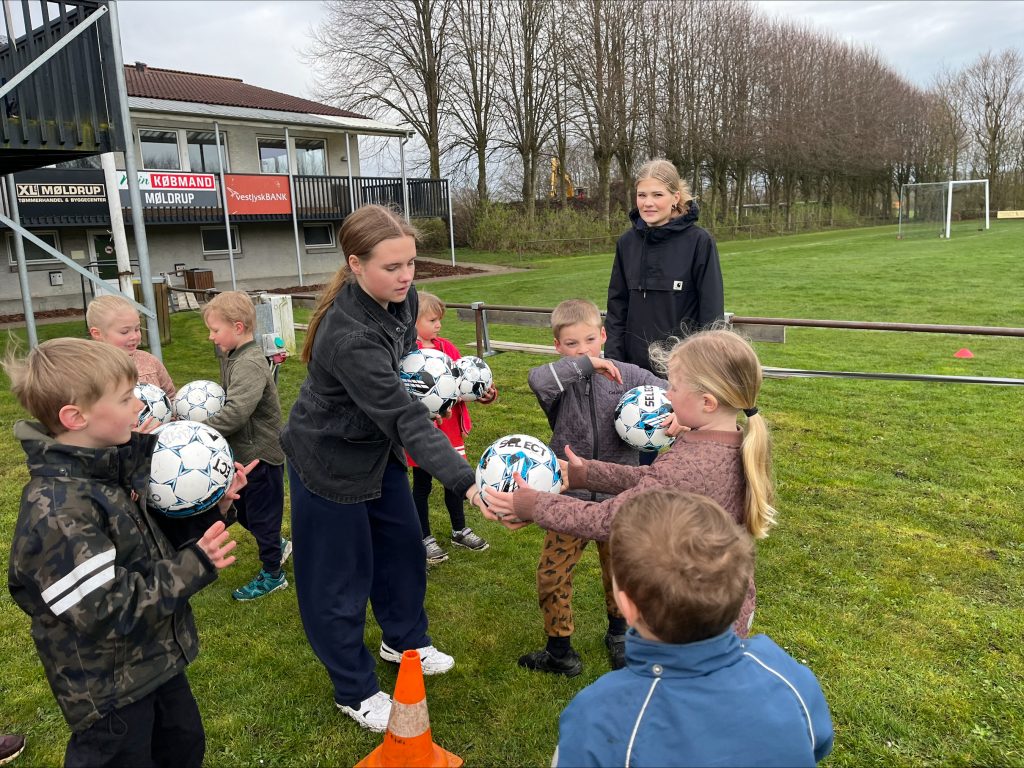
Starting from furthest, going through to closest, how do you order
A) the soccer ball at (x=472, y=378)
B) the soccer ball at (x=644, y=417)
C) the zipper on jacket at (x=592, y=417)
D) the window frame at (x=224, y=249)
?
the window frame at (x=224, y=249) → the soccer ball at (x=472, y=378) → the zipper on jacket at (x=592, y=417) → the soccer ball at (x=644, y=417)

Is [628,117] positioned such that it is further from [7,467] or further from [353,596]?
[353,596]

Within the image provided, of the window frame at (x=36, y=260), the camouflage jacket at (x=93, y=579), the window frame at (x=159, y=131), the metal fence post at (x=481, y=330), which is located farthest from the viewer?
the window frame at (x=159, y=131)

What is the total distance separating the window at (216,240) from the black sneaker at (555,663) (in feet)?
77.8

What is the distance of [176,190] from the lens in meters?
21.9

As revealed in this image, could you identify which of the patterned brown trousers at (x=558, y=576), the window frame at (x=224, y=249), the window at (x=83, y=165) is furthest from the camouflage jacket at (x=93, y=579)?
the window frame at (x=224, y=249)

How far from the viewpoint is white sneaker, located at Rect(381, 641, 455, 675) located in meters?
3.58

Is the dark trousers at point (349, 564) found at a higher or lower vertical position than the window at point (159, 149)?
lower

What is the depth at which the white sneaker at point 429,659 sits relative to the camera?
3.58m

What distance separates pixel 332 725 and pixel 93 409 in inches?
70.9

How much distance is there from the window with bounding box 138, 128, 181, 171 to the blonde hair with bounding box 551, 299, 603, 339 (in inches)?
921

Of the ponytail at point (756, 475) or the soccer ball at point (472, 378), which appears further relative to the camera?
the soccer ball at point (472, 378)

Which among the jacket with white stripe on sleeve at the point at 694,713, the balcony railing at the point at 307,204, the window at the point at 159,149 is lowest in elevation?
the jacket with white stripe on sleeve at the point at 694,713

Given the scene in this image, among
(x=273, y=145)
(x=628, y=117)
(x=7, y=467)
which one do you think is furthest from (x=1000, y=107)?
(x=7, y=467)

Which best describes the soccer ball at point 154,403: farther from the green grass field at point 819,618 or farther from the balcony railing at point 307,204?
the balcony railing at point 307,204
